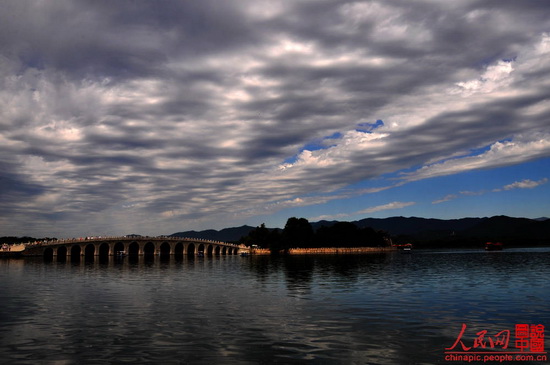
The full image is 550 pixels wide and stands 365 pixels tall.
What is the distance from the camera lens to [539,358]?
20844 millimetres

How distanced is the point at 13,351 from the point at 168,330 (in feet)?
28.1

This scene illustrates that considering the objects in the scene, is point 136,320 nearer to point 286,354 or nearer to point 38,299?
point 286,354

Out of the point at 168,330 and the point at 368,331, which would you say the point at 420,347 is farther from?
the point at 168,330

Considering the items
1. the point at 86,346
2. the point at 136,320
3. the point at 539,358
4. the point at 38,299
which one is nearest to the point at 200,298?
the point at 136,320

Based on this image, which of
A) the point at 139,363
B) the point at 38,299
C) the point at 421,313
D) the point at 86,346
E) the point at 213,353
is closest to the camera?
the point at 139,363

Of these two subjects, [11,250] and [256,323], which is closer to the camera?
[256,323]

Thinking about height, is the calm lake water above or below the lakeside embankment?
below

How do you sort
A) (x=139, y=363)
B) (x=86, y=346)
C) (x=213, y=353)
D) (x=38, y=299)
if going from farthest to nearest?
(x=38, y=299)
(x=86, y=346)
(x=213, y=353)
(x=139, y=363)

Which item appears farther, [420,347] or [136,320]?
[136,320]

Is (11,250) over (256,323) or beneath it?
over

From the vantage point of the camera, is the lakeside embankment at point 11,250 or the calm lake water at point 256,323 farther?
the lakeside embankment at point 11,250

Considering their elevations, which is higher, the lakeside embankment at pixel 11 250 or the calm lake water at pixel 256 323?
the lakeside embankment at pixel 11 250

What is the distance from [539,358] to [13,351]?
2666 centimetres

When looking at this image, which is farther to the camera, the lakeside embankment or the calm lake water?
the lakeside embankment
